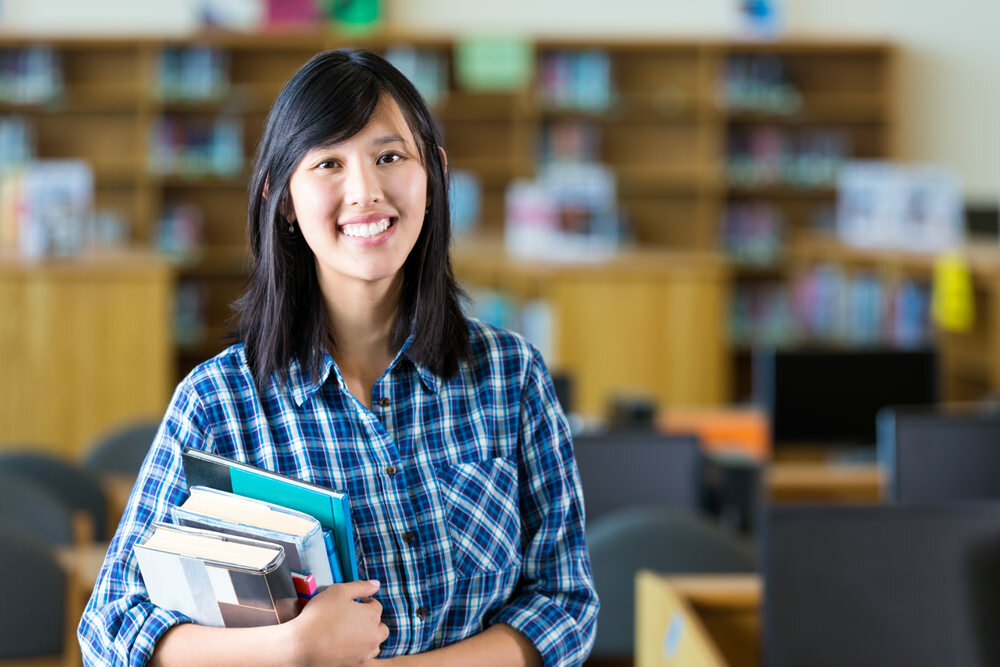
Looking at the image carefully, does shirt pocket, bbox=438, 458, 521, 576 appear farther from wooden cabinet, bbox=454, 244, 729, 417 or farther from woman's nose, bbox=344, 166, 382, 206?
wooden cabinet, bbox=454, 244, 729, 417

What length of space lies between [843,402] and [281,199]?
344cm

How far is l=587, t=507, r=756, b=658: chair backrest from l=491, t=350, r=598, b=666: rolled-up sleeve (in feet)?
3.89

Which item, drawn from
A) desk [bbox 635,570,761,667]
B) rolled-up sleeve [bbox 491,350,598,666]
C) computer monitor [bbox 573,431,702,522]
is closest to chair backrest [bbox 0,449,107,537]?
computer monitor [bbox 573,431,702,522]

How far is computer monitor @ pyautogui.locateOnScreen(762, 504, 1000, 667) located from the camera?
6.48 ft

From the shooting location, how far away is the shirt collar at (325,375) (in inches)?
49.7

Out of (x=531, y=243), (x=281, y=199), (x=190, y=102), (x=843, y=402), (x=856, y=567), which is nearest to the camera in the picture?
(x=281, y=199)

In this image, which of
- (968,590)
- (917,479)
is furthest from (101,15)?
(968,590)

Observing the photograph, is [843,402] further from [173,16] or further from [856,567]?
[173,16]

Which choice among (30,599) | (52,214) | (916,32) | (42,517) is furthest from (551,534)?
(916,32)

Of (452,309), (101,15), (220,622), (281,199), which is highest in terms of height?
(101,15)

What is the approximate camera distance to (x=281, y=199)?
1.28 m

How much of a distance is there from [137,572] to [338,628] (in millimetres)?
215

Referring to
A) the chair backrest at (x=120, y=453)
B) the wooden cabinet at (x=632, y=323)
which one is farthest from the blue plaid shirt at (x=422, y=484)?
the wooden cabinet at (x=632, y=323)

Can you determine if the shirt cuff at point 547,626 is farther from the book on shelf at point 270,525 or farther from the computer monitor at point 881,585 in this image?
the computer monitor at point 881,585
